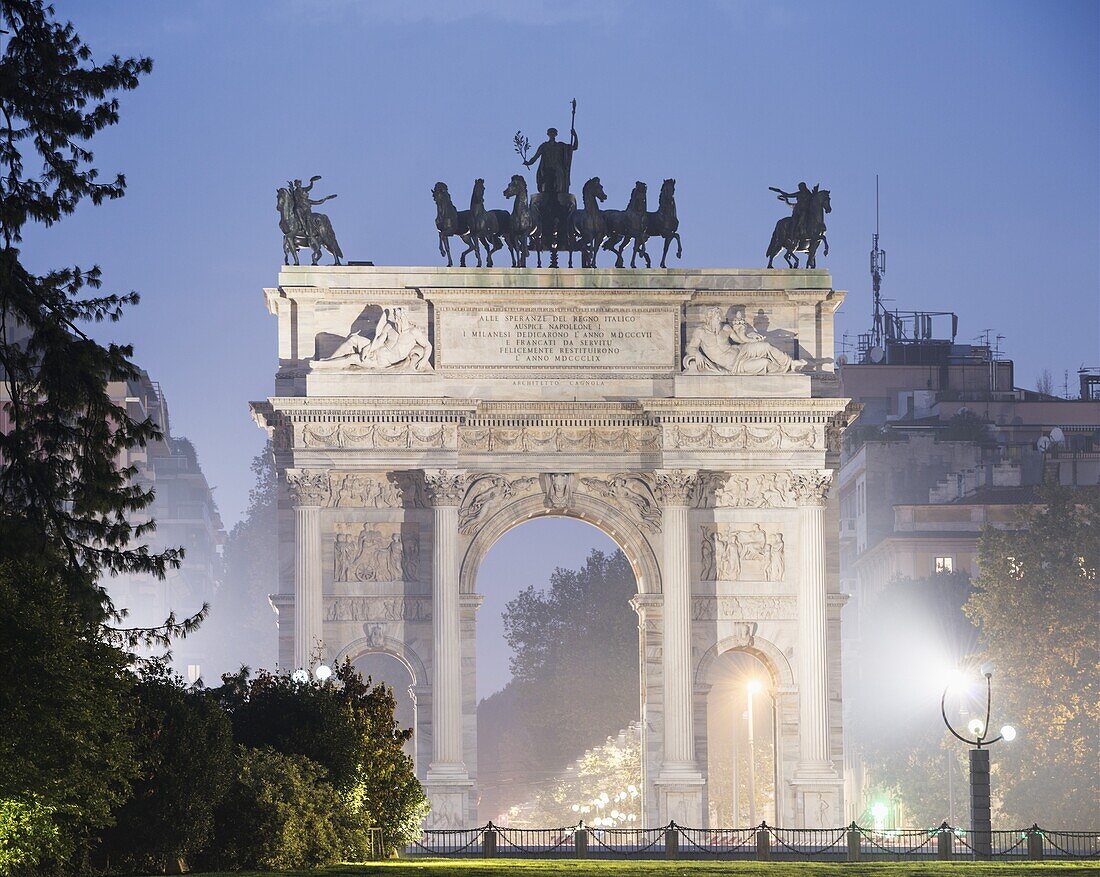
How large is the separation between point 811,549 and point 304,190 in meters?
15.8

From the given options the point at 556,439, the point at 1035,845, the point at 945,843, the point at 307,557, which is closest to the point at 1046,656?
the point at 556,439

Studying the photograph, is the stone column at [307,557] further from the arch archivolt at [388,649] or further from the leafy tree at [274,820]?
the leafy tree at [274,820]

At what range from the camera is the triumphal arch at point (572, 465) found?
2368 inches

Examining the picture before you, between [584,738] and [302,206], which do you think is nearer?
[302,206]

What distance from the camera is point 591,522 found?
61.8m

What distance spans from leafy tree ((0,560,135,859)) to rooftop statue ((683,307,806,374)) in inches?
1187

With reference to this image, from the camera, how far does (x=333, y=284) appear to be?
61.0 metres

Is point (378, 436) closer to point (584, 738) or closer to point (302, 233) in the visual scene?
point (302, 233)

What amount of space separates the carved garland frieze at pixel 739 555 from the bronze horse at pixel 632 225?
7327 millimetres

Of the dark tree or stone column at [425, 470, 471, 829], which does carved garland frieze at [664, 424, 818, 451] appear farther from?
the dark tree

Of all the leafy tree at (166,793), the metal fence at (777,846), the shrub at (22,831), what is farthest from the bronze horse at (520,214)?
the shrub at (22,831)

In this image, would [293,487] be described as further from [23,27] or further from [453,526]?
[23,27]

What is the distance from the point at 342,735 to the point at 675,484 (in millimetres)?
18179

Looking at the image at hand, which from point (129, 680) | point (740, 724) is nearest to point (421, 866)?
point (129, 680)
